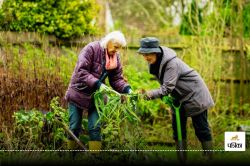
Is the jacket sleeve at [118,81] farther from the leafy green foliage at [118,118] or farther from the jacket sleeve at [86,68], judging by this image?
the jacket sleeve at [86,68]

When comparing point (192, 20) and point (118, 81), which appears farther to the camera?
point (192, 20)

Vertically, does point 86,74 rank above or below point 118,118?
above

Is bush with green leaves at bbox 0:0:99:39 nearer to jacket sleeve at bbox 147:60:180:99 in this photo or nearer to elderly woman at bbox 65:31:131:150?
elderly woman at bbox 65:31:131:150

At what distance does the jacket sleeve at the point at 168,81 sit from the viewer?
7234 mm

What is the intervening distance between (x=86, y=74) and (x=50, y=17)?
312 cm

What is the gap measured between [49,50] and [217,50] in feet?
9.54

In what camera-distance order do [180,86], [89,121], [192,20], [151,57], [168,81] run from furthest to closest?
1. [192,20]
2. [89,121]
3. [180,86]
4. [151,57]
5. [168,81]

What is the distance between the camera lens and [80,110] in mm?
7656

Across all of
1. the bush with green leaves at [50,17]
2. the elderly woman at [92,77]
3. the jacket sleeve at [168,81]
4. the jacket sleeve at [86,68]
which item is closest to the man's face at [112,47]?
the elderly woman at [92,77]

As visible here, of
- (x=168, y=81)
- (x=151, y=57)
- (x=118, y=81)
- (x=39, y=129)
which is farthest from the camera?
(x=39, y=129)

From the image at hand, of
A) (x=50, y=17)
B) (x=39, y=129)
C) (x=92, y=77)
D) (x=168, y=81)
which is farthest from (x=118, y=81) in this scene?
(x=50, y=17)

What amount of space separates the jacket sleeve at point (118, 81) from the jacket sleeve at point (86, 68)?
1.29 ft

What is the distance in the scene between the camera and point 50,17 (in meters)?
10.3

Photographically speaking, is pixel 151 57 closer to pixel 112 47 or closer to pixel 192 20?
pixel 112 47
